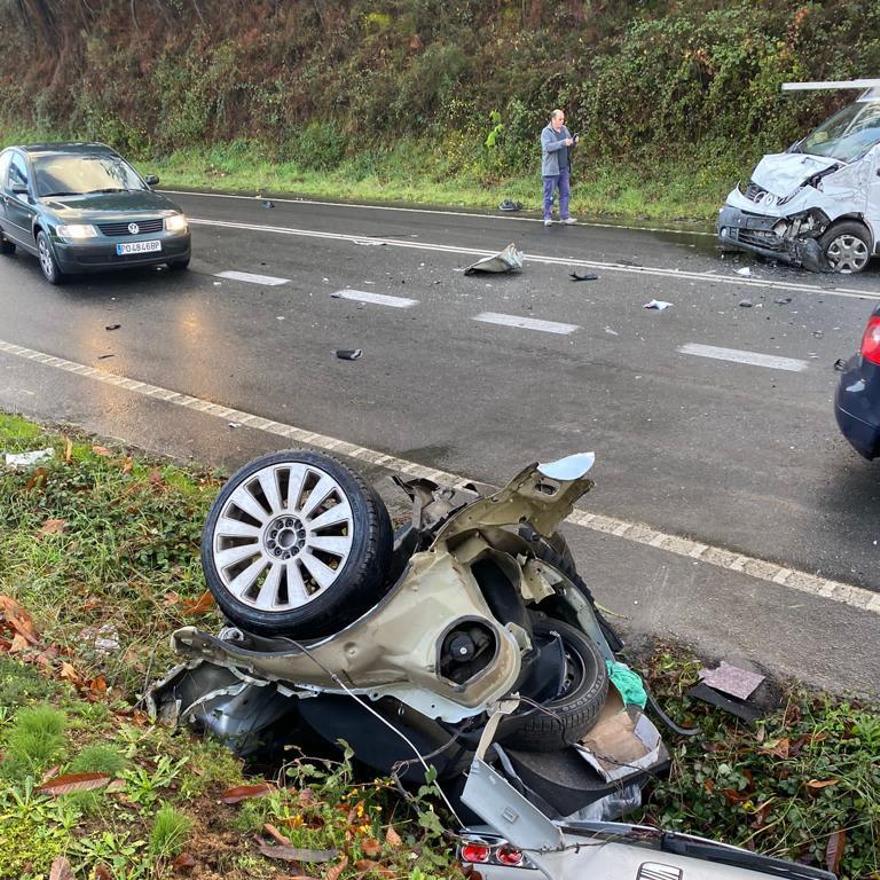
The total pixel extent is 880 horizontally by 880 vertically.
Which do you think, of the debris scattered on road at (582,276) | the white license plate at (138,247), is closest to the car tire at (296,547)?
the debris scattered on road at (582,276)

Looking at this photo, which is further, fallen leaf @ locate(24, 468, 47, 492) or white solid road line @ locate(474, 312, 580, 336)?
white solid road line @ locate(474, 312, 580, 336)

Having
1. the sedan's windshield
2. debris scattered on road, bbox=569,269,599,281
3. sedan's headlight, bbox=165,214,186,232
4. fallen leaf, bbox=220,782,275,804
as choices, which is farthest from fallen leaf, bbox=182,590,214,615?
the sedan's windshield

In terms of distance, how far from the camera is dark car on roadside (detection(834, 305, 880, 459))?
523 cm

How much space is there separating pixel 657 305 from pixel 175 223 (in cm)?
631


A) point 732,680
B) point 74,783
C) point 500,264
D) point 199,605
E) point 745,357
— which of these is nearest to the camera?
point 74,783

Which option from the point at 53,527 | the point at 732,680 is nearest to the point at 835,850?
the point at 732,680

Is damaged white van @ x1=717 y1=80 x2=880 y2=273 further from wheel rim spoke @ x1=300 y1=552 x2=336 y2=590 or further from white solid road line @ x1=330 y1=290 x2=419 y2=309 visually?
wheel rim spoke @ x1=300 y1=552 x2=336 y2=590

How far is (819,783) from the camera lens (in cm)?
Result: 327

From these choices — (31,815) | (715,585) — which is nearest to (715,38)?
(715,585)

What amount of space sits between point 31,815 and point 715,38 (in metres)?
18.3

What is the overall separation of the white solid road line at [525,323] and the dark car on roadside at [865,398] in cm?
369

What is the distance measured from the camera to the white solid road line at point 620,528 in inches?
178

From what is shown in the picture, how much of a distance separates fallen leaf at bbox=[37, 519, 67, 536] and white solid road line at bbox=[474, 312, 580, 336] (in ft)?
17.3

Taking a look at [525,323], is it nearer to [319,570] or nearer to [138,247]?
[138,247]
